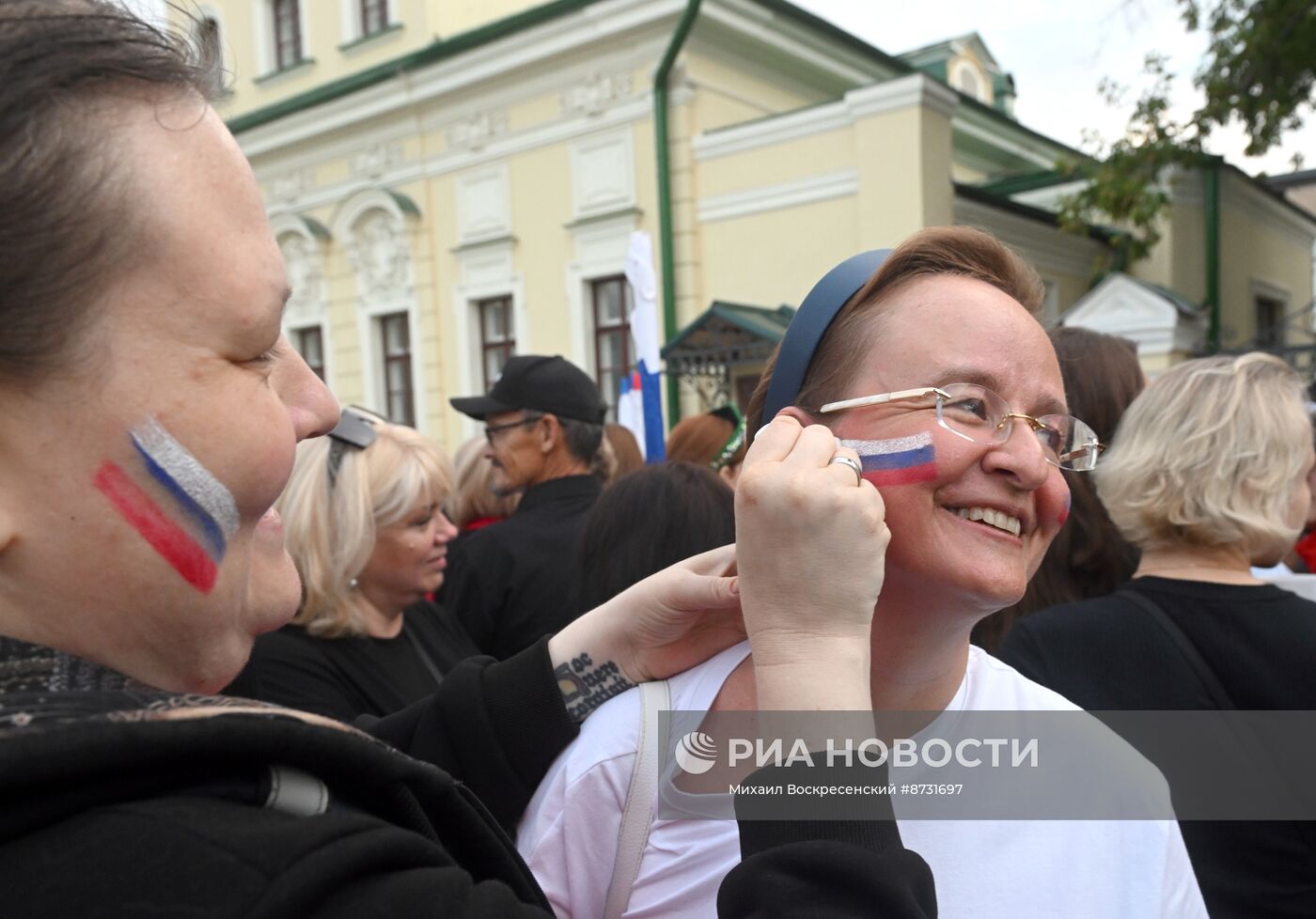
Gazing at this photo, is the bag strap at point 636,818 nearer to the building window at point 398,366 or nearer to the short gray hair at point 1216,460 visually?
the short gray hair at point 1216,460

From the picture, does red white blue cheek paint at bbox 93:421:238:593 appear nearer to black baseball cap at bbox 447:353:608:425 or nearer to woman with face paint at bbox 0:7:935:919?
woman with face paint at bbox 0:7:935:919

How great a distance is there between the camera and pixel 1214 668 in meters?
2.00

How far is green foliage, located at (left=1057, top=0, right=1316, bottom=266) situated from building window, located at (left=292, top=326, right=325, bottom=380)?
32.4ft

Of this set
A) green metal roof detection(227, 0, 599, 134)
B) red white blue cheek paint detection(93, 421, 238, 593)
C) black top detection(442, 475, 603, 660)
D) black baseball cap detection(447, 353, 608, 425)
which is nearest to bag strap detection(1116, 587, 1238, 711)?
black top detection(442, 475, 603, 660)

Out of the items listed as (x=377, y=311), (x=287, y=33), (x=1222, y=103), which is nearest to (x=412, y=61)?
(x=377, y=311)

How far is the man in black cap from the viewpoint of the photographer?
3391mm

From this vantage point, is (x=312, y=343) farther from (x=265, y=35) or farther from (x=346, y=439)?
(x=346, y=439)

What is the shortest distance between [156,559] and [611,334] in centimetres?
1056

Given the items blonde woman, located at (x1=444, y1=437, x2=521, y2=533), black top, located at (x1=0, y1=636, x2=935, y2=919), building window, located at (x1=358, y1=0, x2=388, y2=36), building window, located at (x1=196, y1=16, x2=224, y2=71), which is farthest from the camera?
building window, located at (x1=358, y1=0, x2=388, y2=36)

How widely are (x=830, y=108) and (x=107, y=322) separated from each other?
9.32 metres

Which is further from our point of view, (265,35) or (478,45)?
(265,35)

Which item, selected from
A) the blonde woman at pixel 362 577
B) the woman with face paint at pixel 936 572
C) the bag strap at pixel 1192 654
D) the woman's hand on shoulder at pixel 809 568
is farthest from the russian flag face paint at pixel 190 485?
the bag strap at pixel 1192 654

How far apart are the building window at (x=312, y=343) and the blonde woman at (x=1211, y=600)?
13.2 meters

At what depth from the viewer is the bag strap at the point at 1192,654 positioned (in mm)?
1959
